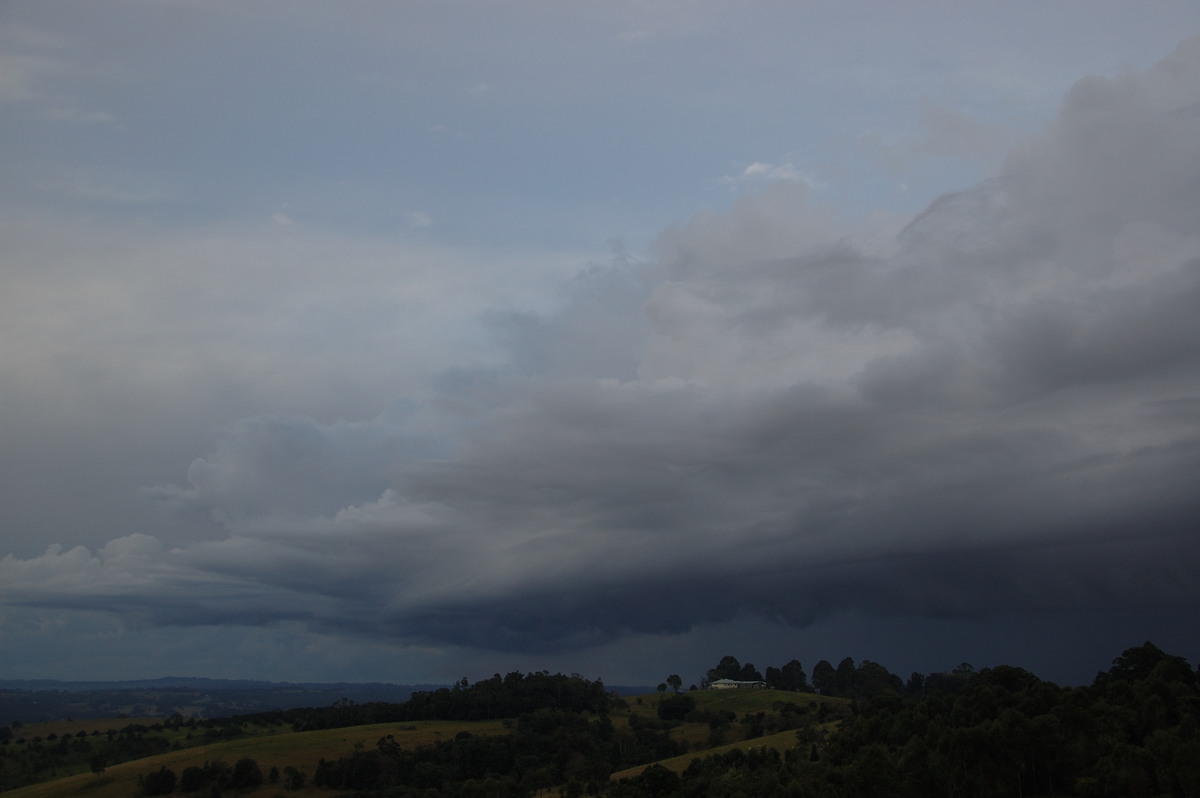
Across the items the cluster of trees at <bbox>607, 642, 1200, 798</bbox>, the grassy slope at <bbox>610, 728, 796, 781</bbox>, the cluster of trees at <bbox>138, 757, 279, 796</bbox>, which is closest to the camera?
the cluster of trees at <bbox>607, 642, 1200, 798</bbox>

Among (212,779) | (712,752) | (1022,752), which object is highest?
(1022,752)

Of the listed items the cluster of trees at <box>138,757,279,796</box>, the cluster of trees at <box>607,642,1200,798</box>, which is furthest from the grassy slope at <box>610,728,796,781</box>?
the cluster of trees at <box>138,757,279,796</box>

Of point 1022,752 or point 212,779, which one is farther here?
point 212,779

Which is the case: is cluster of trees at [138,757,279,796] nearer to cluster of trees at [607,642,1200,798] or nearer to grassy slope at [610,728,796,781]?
grassy slope at [610,728,796,781]

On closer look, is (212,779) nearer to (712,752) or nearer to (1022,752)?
(712,752)

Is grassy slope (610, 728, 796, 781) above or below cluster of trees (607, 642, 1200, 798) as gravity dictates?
below

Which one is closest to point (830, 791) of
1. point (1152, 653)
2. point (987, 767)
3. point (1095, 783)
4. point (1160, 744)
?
point (987, 767)

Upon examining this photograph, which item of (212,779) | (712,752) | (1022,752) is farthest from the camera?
(712,752)

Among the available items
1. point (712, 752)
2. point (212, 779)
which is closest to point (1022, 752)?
point (712, 752)

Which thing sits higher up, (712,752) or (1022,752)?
(1022,752)

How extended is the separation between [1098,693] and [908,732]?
27807 mm

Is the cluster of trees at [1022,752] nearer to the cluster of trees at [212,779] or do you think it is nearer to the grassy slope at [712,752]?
the grassy slope at [712,752]

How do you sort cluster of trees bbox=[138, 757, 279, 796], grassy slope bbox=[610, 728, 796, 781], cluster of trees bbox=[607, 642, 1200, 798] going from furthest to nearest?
1. cluster of trees bbox=[138, 757, 279, 796]
2. grassy slope bbox=[610, 728, 796, 781]
3. cluster of trees bbox=[607, 642, 1200, 798]

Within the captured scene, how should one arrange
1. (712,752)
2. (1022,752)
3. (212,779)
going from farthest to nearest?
1. (712,752)
2. (212,779)
3. (1022,752)
